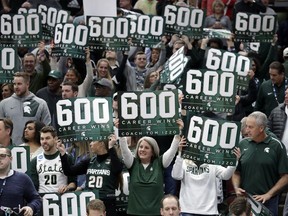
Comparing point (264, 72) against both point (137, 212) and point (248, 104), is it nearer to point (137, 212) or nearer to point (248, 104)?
point (248, 104)

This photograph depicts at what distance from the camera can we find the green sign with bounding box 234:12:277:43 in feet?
67.3

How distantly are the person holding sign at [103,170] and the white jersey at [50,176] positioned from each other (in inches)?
7.4

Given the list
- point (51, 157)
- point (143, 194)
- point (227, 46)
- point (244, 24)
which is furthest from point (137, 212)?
point (227, 46)

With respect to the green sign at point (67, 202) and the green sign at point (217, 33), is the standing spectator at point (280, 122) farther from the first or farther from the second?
the green sign at point (217, 33)

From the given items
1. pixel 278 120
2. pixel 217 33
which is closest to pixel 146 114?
pixel 278 120

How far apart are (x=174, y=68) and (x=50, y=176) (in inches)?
136

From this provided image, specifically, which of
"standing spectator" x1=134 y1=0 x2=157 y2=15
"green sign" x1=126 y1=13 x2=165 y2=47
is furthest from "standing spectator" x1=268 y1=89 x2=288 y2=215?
"standing spectator" x1=134 y1=0 x2=157 y2=15

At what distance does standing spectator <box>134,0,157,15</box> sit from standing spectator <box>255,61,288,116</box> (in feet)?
18.9

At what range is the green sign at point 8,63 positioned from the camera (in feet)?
63.8

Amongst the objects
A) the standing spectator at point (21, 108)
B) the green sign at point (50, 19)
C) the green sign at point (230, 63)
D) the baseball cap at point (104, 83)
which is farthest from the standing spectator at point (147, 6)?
the standing spectator at point (21, 108)

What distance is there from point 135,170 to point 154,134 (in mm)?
530

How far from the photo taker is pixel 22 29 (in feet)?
68.0

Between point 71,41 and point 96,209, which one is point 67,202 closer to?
point 96,209

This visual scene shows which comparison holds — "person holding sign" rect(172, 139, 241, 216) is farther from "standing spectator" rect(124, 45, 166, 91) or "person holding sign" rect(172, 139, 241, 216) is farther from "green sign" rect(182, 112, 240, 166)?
"standing spectator" rect(124, 45, 166, 91)
